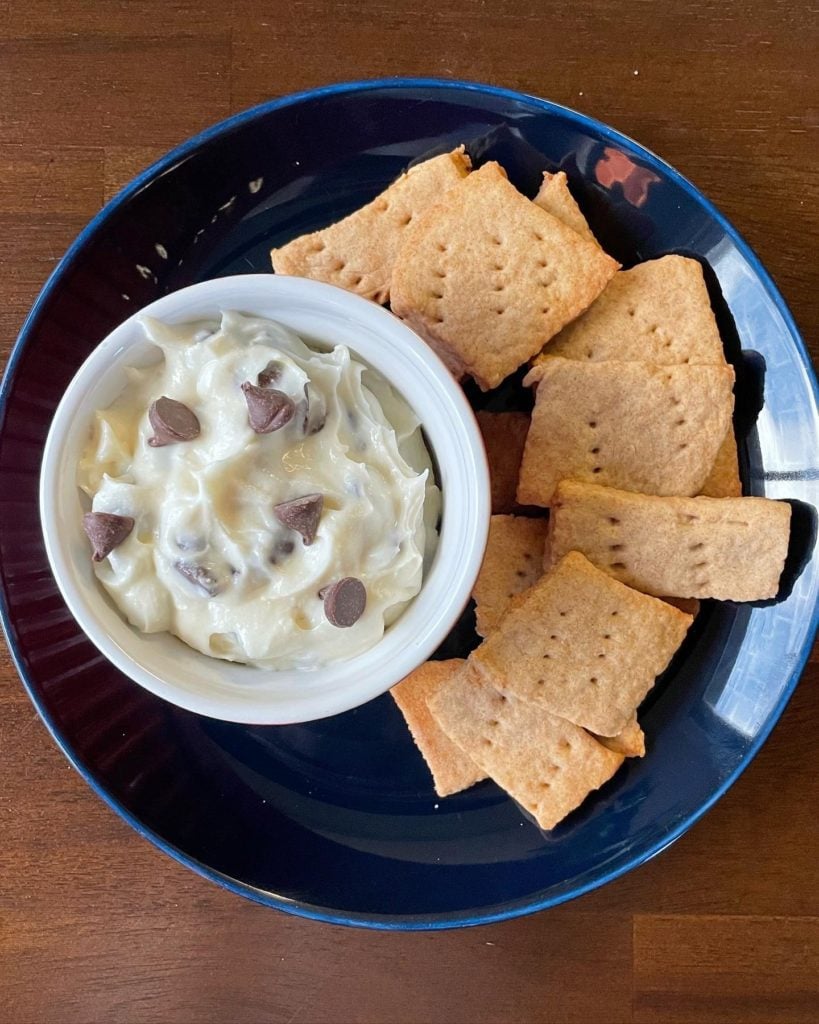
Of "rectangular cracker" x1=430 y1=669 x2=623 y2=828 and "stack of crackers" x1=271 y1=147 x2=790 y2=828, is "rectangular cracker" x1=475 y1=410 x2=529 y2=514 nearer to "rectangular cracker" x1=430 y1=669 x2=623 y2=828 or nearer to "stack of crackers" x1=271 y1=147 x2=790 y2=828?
"stack of crackers" x1=271 y1=147 x2=790 y2=828

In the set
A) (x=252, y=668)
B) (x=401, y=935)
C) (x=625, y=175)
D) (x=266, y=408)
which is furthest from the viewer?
(x=401, y=935)

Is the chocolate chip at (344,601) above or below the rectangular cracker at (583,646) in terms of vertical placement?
above

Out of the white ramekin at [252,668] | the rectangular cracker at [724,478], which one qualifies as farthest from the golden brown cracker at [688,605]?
the white ramekin at [252,668]

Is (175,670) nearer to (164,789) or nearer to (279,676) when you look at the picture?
(279,676)

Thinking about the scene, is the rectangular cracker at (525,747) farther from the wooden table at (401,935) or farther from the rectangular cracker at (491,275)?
the rectangular cracker at (491,275)

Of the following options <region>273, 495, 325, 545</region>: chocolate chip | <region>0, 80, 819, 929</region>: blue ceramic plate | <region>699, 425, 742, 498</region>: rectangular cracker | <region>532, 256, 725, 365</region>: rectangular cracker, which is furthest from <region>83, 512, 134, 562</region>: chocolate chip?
<region>699, 425, 742, 498</region>: rectangular cracker

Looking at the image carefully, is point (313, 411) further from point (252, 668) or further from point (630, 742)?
point (630, 742)

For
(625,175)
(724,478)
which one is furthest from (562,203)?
(724,478)
